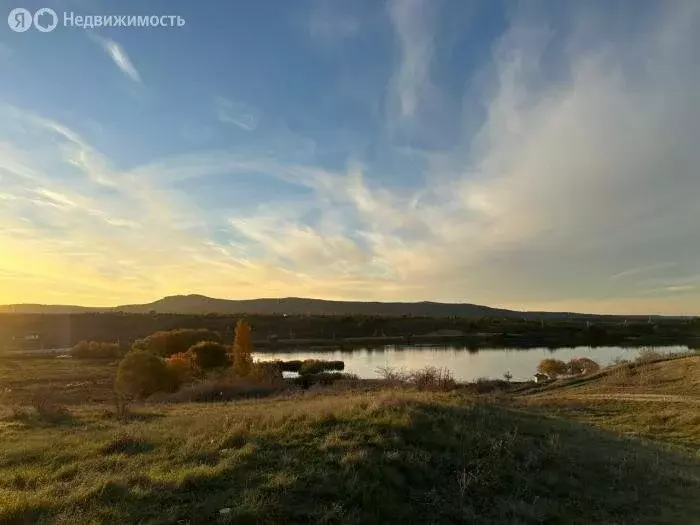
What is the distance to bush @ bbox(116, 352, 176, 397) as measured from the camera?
41.3 meters

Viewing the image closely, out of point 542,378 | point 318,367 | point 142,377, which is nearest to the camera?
point 142,377

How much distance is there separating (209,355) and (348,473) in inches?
2023

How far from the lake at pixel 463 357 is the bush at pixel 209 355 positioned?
47.2 ft

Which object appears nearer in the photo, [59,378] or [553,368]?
[59,378]

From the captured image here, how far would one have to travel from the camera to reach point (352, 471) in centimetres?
966

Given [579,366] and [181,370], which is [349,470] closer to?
[181,370]

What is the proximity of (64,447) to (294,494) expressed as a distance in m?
6.61

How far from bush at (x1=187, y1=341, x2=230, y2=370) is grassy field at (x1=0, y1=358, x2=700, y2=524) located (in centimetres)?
4186

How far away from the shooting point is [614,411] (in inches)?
998

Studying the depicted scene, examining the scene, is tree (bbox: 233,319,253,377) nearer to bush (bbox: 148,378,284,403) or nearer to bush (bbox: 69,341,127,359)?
bush (bbox: 148,378,284,403)

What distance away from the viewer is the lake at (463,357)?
6353 cm

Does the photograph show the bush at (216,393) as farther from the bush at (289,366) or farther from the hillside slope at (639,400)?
the bush at (289,366)

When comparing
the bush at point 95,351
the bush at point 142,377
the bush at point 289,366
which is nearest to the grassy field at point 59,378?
the bush at point 142,377

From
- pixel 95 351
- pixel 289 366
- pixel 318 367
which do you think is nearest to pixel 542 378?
pixel 318 367
